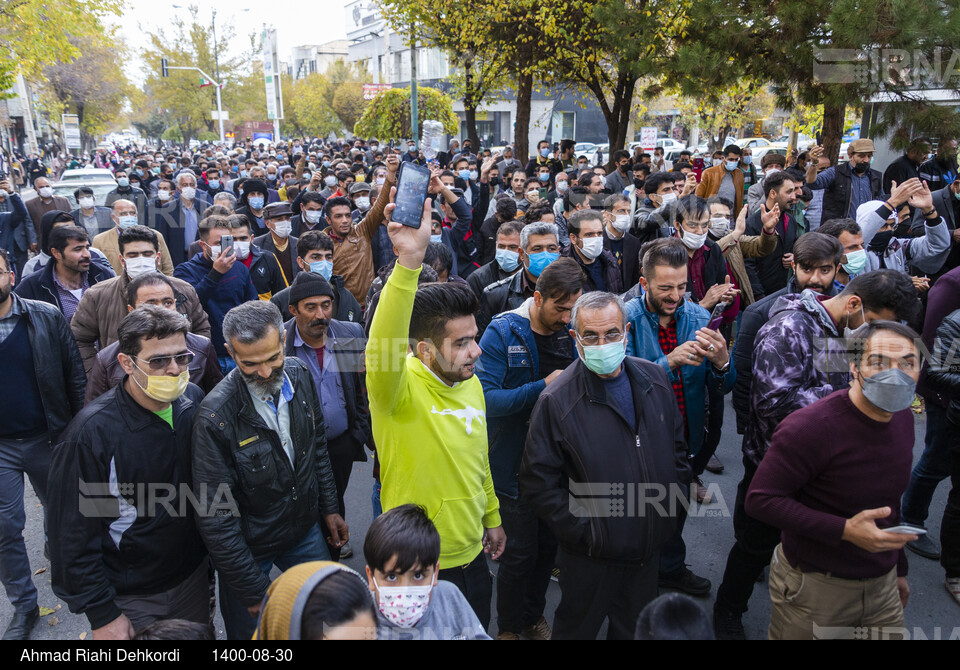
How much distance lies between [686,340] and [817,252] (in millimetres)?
904

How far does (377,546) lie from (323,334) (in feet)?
6.38

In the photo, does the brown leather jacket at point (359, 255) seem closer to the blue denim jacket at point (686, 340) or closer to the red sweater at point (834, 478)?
the blue denim jacket at point (686, 340)

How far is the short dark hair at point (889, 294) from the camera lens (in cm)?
328

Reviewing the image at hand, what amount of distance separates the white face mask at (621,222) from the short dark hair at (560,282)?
299cm

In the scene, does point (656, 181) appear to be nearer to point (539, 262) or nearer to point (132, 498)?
point (539, 262)

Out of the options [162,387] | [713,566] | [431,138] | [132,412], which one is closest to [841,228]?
[713,566]

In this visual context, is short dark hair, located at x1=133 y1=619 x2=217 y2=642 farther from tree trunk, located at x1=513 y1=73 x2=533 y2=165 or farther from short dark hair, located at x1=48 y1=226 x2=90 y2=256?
tree trunk, located at x1=513 y1=73 x2=533 y2=165

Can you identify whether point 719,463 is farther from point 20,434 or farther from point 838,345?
point 20,434

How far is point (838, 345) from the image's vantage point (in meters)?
3.37

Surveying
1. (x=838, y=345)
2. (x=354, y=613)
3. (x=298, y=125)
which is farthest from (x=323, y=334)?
(x=298, y=125)

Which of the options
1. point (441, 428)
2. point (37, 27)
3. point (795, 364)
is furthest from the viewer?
point (37, 27)

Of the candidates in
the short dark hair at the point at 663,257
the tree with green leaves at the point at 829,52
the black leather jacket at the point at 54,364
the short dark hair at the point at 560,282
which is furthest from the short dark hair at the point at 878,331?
the tree with green leaves at the point at 829,52

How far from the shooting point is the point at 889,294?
3.28 metres

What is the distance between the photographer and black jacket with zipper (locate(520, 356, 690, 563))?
2787 millimetres
